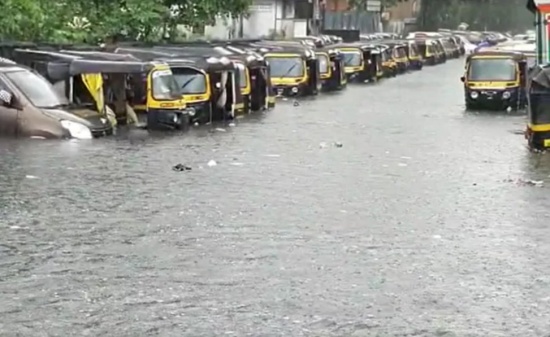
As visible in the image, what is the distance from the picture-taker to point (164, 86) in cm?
2800

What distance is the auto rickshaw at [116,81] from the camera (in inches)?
1067

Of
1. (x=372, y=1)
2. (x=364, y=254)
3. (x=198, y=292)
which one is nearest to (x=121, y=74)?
(x=364, y=254)

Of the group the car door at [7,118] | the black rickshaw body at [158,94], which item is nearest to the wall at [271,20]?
the black rickshaw body at [158,94]

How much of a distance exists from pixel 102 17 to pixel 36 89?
1718 cm

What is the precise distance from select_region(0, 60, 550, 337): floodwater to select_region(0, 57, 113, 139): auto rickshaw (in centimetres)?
55

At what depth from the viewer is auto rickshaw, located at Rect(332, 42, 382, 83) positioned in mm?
55000

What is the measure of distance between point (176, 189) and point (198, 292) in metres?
7.22

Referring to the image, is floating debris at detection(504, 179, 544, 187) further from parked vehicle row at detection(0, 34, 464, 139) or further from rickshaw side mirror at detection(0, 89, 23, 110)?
rickshaw side mirror at detection(0, 89, 23, 110)

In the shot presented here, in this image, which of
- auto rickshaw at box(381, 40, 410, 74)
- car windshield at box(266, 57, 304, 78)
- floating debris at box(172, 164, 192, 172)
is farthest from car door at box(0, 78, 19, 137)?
auto rickshaw at box(381, 40, 410, 74)

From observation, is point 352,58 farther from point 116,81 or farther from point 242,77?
point 116,81

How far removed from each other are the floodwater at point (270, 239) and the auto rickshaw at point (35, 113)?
55 centimetres

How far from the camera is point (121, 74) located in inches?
1097

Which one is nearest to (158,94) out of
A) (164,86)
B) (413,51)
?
(164,86)

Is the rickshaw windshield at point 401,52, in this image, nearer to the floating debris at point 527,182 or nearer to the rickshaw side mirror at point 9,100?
the rickshaw side mirror at point 9,100
